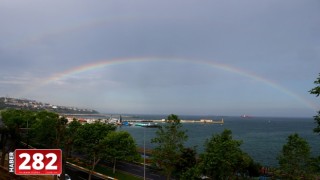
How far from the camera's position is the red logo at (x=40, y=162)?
45.1 ft

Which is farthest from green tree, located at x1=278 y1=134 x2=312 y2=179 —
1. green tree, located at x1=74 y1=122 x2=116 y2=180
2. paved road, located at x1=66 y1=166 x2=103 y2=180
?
green tree, located at x1=74 y1=122 x2=116 y2=180

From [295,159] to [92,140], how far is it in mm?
34622

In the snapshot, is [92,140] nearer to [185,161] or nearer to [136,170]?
[136,170]

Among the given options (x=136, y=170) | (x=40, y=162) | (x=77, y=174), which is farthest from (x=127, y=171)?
(x=40, y=162)

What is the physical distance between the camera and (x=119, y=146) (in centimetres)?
5475

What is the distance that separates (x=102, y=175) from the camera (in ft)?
174

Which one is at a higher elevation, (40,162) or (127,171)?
(40,162)

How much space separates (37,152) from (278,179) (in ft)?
102

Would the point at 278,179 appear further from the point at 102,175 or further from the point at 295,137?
the point at 102,175

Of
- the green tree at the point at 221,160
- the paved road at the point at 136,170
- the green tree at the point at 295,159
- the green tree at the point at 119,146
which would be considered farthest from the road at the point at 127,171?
the green tree at the point at 295,159

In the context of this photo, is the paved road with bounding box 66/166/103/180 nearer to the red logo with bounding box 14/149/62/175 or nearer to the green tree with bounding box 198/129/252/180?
the green tree with bounding box 198/129/252/180

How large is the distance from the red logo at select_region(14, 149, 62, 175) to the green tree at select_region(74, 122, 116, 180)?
4057 cm

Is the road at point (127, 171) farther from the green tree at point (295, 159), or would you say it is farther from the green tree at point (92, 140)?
the green tree at point (295, 159)

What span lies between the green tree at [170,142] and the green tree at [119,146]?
463 inches
